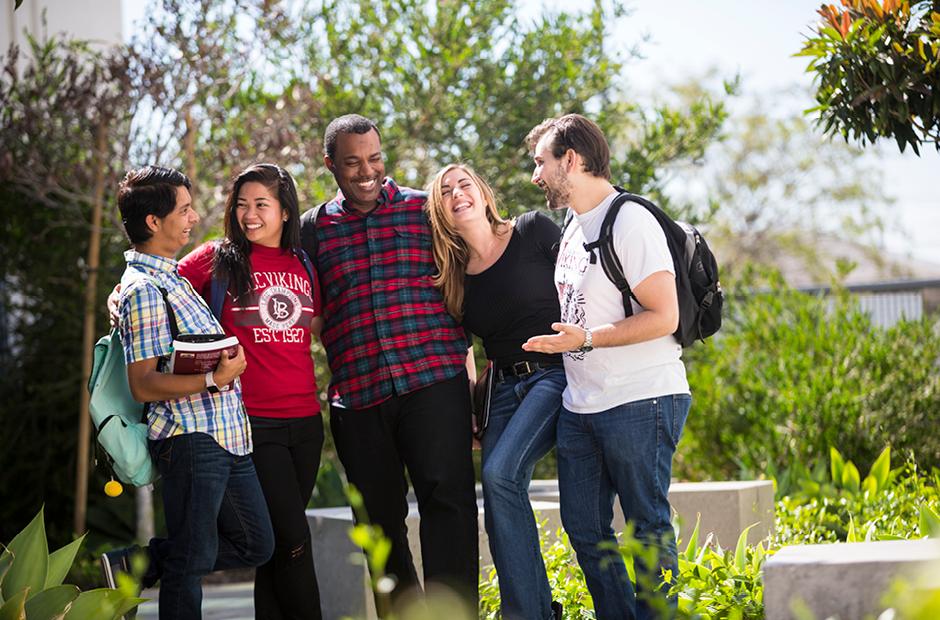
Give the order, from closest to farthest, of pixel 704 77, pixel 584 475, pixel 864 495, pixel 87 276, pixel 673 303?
pixel 673 303 < pixel 584 475 < pixel 864 495 < pixel 87 276 < pixel 704 77

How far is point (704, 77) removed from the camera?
3600 cm

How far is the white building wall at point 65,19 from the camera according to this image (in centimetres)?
1036

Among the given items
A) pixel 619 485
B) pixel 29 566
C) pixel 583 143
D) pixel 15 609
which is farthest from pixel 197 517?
pixel 583 143

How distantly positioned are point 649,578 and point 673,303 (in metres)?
0.86

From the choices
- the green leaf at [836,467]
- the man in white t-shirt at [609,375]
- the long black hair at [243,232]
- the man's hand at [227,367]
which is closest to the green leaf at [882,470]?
the green leaf at [836,467]

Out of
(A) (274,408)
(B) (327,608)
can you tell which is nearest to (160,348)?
(A) (274,408)

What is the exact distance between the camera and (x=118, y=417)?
392 centimetres

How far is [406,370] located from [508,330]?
40 cm

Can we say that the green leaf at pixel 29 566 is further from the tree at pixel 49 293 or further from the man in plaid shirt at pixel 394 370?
the tree at pixel 49 293

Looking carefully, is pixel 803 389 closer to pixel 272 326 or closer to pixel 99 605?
pixel 272 326

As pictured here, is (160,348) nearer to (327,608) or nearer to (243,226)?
(243,226)

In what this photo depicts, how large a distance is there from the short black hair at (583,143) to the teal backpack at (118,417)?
1632mm

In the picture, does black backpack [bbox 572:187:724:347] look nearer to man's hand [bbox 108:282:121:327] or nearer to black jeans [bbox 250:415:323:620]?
black jeans [bbox 250:415:323:620]

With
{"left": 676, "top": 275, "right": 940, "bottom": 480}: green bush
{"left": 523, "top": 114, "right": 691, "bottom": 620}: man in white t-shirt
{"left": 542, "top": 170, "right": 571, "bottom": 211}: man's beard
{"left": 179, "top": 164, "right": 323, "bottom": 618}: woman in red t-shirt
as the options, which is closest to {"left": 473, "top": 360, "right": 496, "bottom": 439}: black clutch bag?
{"left": 523, "top": 114, "right": 691, "bottom": 620}: man in white t-shirt
